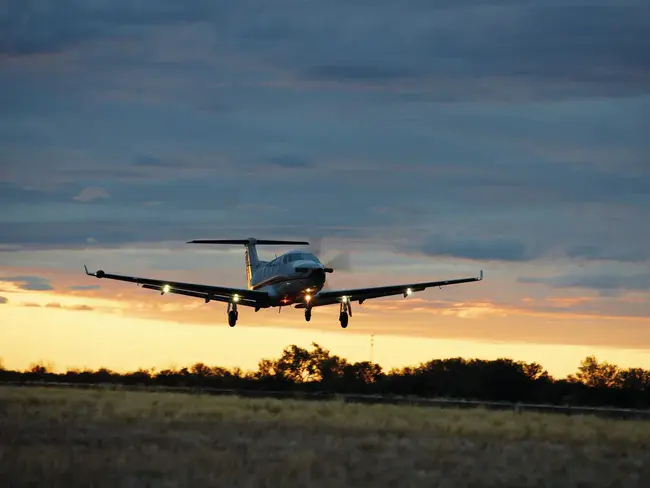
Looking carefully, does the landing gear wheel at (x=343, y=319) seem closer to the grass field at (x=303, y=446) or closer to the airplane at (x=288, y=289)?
the airplane at (x=288, y=289)

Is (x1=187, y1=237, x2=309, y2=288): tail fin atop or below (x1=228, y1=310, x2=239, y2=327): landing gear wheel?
atop

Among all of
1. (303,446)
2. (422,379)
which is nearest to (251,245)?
(422,379)

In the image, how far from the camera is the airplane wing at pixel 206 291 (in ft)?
210

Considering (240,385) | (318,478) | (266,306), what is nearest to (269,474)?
(318,478)

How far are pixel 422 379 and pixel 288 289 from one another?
2390 centimetres

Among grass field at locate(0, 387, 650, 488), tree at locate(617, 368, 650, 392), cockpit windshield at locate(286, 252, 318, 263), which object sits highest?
cockpit windshield at locate(286, 252, 318, 263)

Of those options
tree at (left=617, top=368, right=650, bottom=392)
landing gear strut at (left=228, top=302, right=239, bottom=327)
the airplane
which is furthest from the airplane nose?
tree at (left=617, top=368, right=650, bottom=392)

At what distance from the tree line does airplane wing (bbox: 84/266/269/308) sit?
11.8 metres

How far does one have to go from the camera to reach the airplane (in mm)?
62344

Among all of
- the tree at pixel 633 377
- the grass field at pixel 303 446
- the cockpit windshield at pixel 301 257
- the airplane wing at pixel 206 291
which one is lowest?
the grass field at pixel 303 446

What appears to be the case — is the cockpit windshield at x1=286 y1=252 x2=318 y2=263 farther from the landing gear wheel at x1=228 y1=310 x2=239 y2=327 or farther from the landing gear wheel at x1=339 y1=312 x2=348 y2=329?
the landing gear wheel at x1=228 y1=310 x2=239 y2=327

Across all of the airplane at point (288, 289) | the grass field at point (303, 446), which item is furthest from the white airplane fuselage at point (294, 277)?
the grass field at point (303, 446)

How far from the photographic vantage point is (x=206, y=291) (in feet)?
219

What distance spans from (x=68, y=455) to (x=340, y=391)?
48.2 metres
